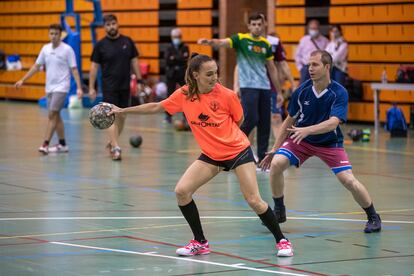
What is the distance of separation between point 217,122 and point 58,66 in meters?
9.41

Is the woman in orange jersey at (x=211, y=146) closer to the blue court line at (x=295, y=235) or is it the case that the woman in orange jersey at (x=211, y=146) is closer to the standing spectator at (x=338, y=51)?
the blue court line at (x=295, y=235)

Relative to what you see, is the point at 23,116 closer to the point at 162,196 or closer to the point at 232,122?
the point at 162,196

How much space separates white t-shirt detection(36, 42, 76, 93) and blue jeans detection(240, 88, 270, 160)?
3.94 meters

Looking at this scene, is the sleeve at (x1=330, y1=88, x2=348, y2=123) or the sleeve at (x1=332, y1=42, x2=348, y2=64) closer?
the sleeve at (x1=330, y1=88, x2=348, y2=123)

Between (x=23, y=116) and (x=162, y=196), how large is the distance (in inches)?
592

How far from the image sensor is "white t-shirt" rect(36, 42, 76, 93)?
17.9 meters

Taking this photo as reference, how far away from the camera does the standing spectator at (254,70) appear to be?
49.5 feet

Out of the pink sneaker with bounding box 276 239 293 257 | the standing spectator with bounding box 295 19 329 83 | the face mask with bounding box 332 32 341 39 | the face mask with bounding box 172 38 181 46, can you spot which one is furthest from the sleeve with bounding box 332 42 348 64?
the pink sneaker with bounding box 276 239 293 257

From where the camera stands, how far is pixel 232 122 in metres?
9.12

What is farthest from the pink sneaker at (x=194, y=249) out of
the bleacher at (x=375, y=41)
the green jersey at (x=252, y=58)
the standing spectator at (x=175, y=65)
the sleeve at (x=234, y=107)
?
the standing spectator at (x=175, y=65)

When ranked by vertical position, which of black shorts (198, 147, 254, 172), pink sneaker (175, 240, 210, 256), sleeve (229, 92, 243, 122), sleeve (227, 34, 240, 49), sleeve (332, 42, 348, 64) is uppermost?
sleeve (227, 34, 240, 49)

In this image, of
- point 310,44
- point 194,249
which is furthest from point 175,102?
point 310,44

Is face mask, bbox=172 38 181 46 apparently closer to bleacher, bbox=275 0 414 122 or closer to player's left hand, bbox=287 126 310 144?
bleacher, bbox=275 0 414 122

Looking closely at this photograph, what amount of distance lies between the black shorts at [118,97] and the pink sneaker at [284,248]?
9.16 meters
